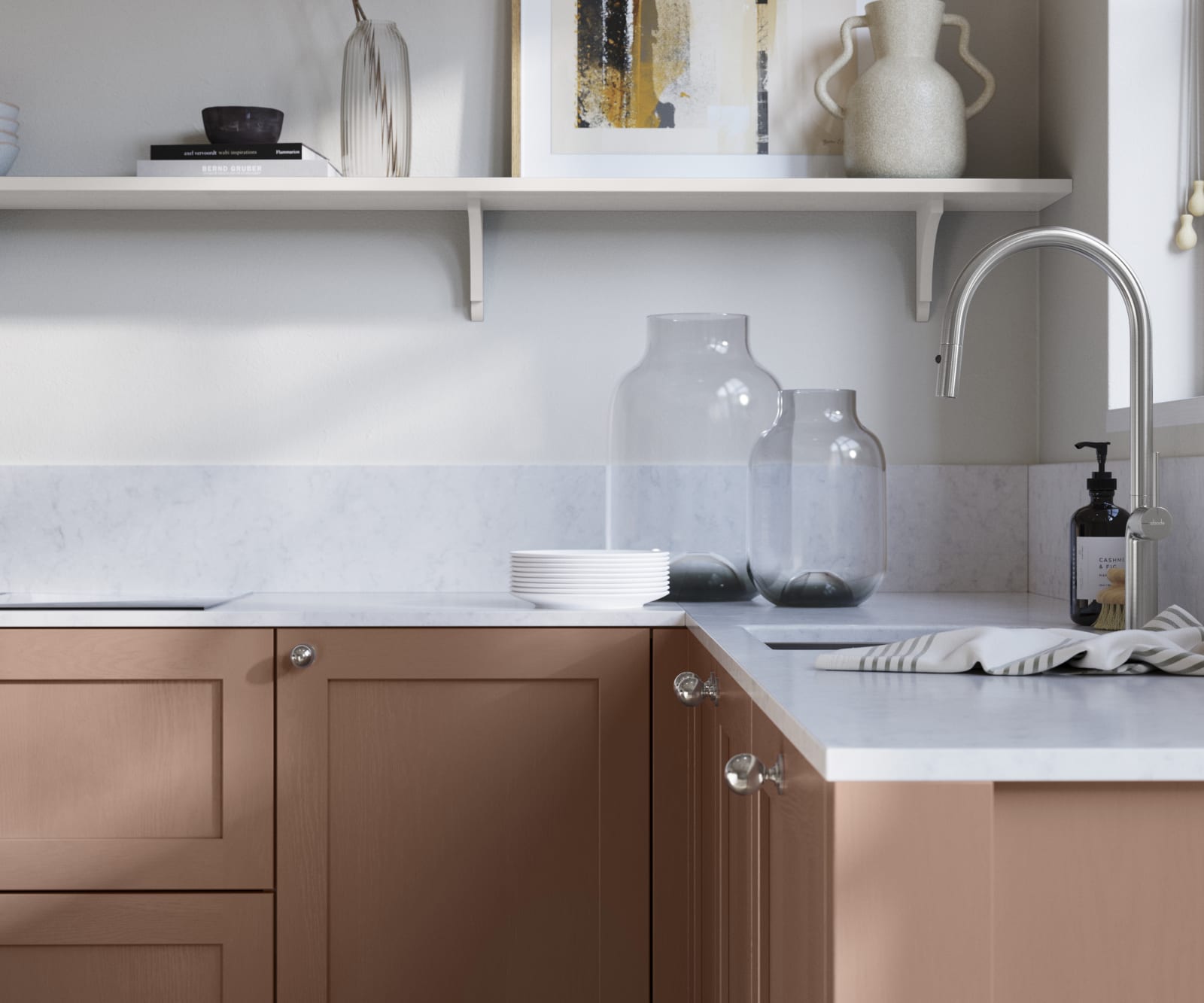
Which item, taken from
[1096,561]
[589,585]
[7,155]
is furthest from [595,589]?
[7,155]

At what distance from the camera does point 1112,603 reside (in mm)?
1586

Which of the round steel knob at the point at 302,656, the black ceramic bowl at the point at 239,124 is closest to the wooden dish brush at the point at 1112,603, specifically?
the round steel knob at the point at 302,656

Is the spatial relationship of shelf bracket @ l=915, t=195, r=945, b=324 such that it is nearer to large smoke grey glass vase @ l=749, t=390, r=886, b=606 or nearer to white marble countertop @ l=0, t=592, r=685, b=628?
large smoke grey glass vase @ l=749, t=390, r=886, b=606

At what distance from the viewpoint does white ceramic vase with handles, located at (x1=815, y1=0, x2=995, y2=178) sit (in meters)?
2.02

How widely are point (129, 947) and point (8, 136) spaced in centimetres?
134

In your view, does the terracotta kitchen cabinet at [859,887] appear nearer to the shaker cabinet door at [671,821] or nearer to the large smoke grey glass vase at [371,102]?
the shaker cabinet door at [671,821]

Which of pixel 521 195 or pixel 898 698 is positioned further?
pixel 521 195

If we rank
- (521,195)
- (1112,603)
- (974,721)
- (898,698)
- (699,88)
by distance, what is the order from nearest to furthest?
(974,721)
(898,698)
(1112,603)
(521,195)
(699,88)

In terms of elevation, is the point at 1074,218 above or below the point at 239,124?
below

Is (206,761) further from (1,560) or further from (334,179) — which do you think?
(334,179)

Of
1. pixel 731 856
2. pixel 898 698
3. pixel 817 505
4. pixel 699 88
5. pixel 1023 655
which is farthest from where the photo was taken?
pixel 699 88

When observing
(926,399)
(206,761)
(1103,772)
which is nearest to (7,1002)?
(206,761)

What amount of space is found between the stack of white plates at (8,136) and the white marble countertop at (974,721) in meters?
1.52

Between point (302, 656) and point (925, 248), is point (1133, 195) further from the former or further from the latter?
point (302, 656)
